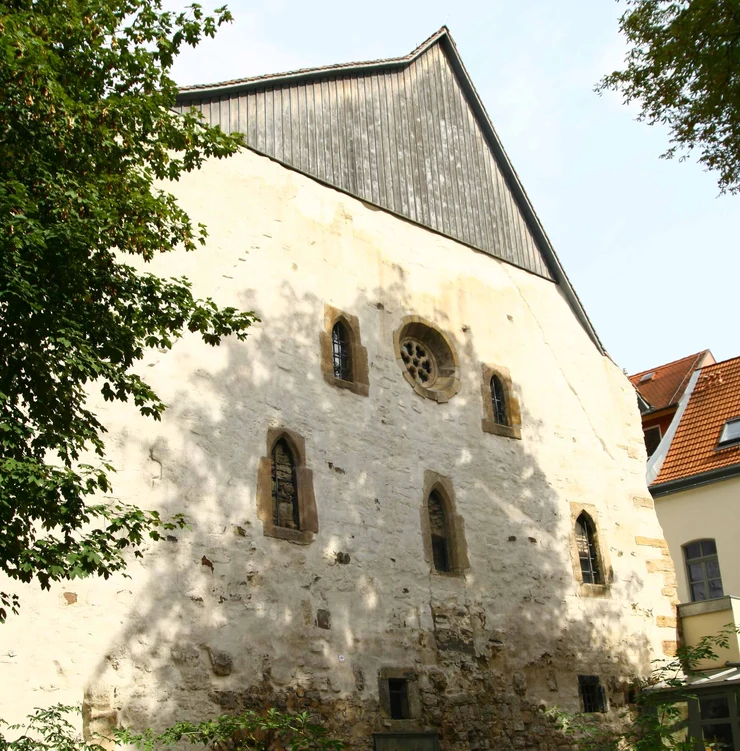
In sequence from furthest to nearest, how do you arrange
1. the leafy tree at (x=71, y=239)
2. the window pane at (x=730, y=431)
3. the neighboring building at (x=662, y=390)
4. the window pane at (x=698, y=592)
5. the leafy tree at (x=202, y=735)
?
the neighboring building at (x=662, y=390), the window pane at (x=730, y=431), the window pane at (x=698, y=592), the leafy tree at (x=202, y=735), the leafy tree at (x=71, y=239)

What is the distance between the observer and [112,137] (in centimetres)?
728

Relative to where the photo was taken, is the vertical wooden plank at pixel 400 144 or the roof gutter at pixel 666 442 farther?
the roof gutter at pixel 666 442

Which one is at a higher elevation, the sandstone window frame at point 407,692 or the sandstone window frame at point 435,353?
the sandstone window frame at point 435,353

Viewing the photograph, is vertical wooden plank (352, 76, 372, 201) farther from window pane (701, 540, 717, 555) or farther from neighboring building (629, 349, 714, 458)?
window pane (701, 540, 717, 555)

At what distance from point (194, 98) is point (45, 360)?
246 inches

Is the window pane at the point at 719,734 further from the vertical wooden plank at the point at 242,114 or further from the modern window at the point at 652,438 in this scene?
the vertical wooden plank at the point at 242,114

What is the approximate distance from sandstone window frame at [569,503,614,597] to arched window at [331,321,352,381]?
13.7 feet

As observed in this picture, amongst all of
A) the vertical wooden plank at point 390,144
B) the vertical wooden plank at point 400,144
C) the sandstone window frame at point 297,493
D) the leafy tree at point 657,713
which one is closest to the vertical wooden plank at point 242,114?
the vertical wooden plank at point 390,144

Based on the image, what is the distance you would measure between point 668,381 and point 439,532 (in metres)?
12.2

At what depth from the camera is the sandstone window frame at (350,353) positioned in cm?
1217

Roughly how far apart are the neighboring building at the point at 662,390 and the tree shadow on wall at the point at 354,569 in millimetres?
6168

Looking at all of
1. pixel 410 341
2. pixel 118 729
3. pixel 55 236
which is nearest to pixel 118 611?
pixel 118 729

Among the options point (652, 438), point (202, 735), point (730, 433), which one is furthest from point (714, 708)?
point (652, 438)

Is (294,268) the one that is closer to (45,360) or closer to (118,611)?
(118,611)
